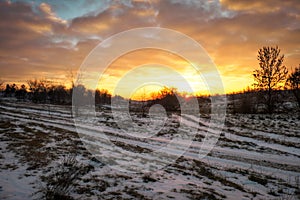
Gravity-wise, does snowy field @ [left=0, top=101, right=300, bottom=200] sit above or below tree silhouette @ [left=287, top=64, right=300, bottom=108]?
below

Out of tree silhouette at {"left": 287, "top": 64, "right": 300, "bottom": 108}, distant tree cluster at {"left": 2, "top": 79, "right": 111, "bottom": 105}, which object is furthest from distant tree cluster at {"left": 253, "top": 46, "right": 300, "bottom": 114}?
distant tree cluster at {"left": 2, "top": 79, "right": 111, "bottom": 105}

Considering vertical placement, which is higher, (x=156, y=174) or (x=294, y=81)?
(x=294, y=81)

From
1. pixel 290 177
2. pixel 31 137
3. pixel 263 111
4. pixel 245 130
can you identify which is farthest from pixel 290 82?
pixel 31 137

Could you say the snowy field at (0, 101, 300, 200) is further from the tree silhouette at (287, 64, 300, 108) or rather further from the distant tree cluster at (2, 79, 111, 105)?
the distant tree cluster at (2, 79, 111, 105)

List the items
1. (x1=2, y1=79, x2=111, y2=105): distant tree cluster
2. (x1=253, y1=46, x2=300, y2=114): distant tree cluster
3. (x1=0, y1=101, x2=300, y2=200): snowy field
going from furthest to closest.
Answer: (x1=2, y1=79, x2=111, y2=105): distant tree cluster, (x1=253, y1=46, x2=300, y2=114): distant tree cluster, (x1=0, y1=101, x2=300, y2=200): snowy field

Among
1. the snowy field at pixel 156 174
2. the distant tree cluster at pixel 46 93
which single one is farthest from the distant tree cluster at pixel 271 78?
the distant tree cluster at pixel 46 93

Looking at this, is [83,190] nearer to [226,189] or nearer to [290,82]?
[226,189]

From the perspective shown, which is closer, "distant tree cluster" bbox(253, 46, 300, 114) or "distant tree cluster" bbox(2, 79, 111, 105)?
"distant tree cluster" bbox(253, 46, 300, 114)

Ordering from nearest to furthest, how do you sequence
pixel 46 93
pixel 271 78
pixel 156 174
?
Result: pixel 156 174 < pixel 271 78 < pixel 46 93

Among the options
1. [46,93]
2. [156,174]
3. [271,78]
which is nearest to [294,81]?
[271,78]

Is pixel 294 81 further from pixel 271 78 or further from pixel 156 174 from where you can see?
pixel 156 174

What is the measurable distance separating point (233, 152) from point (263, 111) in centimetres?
2585

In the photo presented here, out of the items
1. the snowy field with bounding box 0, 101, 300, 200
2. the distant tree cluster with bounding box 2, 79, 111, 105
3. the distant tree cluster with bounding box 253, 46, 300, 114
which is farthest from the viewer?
the distant tree cluster with bounding box 2, 79, 111, 105

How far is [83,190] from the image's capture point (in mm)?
6453
